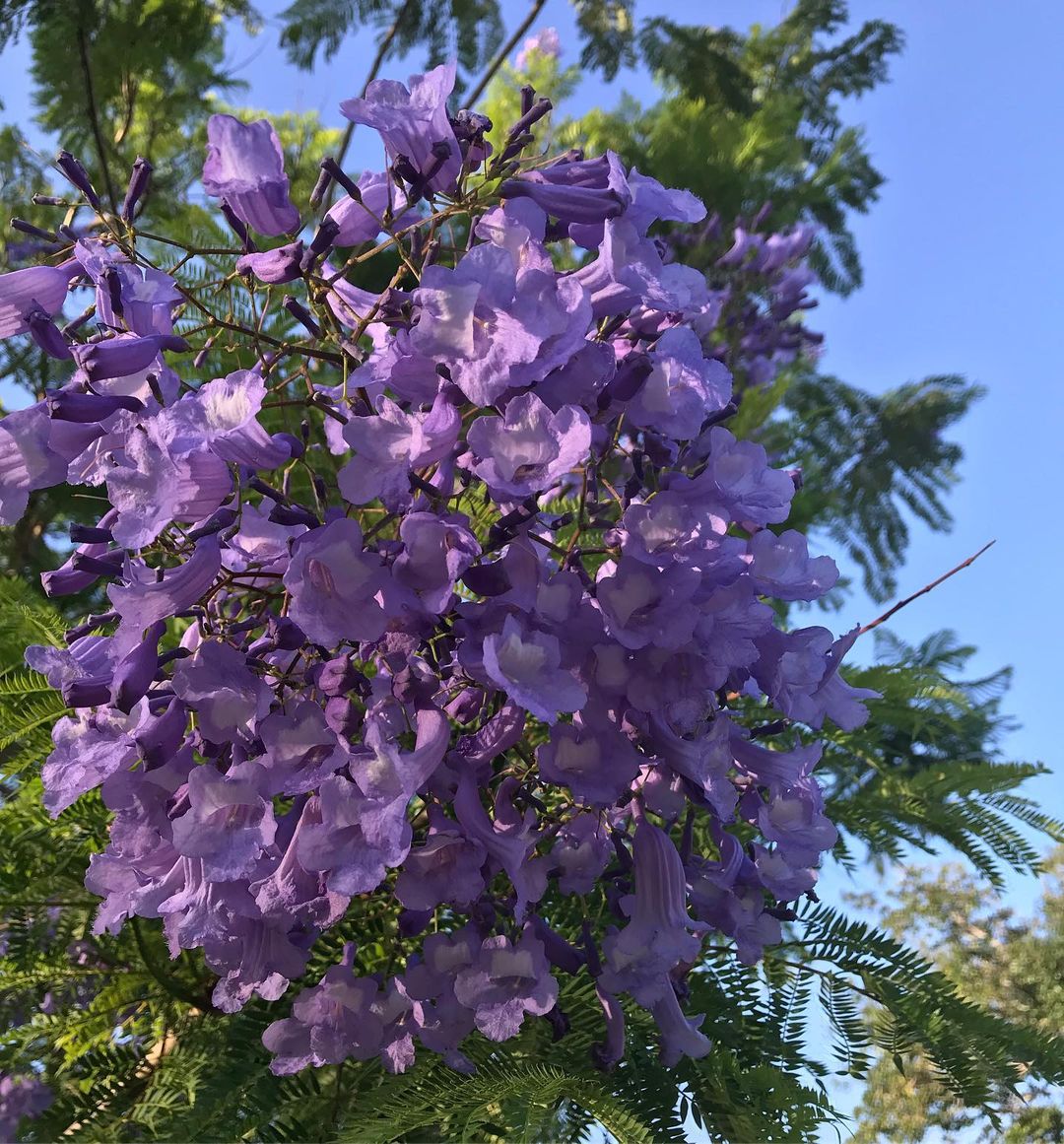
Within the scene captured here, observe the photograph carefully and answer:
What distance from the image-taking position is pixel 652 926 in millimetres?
831

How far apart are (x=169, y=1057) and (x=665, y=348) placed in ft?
2.94

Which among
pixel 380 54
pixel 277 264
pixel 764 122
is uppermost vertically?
pixel 764 122

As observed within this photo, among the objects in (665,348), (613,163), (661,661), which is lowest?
(661,661)

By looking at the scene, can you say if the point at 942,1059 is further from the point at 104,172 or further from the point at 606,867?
the point at 104,172

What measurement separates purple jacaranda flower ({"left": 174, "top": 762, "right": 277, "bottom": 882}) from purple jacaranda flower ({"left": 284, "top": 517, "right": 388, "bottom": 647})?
11 centimetres

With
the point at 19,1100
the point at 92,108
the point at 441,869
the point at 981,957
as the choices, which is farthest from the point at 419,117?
the point at 981,957

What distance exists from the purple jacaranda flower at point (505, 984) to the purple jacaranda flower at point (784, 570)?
13.5 inches

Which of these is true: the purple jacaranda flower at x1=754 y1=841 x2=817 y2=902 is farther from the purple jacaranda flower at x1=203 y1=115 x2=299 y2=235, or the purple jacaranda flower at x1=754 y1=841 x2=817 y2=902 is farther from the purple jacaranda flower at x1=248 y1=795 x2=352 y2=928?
the purple jacaranda flower at x1=203 y1=115 x2=299 y2=235

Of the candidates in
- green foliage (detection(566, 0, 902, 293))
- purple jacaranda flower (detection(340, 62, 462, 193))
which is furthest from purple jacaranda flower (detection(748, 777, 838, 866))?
green foliage (detection(566, 0, 902, 293))

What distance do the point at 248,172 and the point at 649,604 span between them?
0.49 metres

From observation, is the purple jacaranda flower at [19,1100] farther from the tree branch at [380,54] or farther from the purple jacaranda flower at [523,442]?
the tree branch at [380,54]

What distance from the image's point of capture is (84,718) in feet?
2.55

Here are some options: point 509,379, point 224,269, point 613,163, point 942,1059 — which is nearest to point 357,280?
point 224,269

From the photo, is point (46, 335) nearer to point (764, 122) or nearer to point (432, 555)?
point (432, 555)
